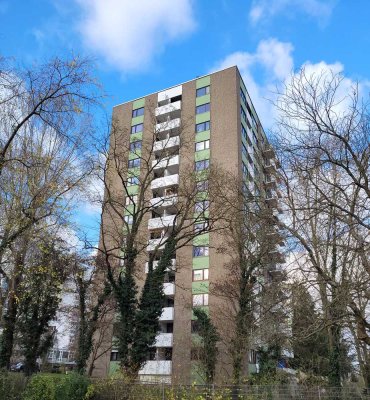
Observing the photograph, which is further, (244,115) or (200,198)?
(244,115)

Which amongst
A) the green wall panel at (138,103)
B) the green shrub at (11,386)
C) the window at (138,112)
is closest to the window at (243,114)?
the window at (138,112)

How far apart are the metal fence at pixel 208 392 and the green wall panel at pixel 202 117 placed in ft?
119

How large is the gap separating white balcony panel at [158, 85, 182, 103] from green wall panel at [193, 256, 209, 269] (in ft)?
72.9

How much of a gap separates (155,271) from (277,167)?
9.24 m

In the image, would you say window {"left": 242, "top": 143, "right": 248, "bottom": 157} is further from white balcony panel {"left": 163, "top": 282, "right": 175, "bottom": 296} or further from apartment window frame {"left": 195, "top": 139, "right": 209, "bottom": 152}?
white balcony panel {"left": 163, "top": 282, "right": 175, "bottom": 296}

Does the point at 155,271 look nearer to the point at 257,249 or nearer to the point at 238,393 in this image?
the point at 257,249

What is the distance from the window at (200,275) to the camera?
40344 millimetres

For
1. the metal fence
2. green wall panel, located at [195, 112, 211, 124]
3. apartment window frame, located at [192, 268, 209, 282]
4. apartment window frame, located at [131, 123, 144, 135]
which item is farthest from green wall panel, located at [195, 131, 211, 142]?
the metal fence

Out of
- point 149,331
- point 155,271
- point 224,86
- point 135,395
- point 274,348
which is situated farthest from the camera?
point 224,86

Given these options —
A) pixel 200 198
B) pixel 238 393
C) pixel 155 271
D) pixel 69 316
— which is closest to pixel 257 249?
pixel 200 198

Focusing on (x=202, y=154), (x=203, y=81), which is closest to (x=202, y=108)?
(x=203, y=81)

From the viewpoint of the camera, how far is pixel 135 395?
1455 cm

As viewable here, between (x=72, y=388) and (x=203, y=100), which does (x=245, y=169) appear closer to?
(x=203, y=100)

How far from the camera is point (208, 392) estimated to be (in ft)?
44.5
